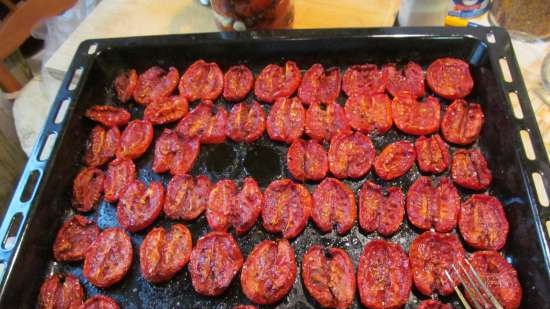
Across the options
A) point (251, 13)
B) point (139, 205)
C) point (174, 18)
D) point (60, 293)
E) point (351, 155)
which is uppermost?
point (251, 13)

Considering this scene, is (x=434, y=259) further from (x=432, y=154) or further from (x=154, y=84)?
(x=154, y=84)

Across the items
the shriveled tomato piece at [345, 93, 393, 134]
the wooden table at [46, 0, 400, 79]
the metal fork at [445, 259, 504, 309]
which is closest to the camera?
the metal fork at [445, 259, 504, 309]

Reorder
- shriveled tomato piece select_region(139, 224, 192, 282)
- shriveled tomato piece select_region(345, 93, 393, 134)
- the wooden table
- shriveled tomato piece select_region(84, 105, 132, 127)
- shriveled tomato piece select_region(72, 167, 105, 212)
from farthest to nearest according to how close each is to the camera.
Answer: the wooden table < shriveled tomato piece select_region(84, 105, 132, 127) < shriveled tomato piece select_region(345, 93, 393, 134) < shriveled tomato piece select_region(72, 167, 105, 212) < shriveled tomato piece select_region(139, 224, 192, 282)

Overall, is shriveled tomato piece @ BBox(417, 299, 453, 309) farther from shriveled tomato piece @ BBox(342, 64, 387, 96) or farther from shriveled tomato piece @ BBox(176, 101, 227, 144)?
shriveled tomato piece @ BBox(176, 101, 227, 144)

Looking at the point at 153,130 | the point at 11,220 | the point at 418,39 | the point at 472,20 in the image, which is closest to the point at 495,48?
the point at 418,39

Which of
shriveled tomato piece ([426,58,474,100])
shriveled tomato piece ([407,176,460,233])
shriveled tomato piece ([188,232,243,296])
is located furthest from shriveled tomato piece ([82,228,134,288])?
shriveled tomato piece ([426,58,474,100])

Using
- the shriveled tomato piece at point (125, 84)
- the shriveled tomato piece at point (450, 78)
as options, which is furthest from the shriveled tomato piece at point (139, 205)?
the shriveled tomato piece at point (450, 78)

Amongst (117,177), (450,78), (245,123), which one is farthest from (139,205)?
(450,78)

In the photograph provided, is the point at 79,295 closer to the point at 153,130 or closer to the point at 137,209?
the point at 137,209

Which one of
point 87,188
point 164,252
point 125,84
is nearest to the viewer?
point 164,252
